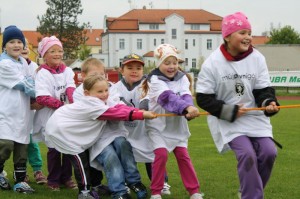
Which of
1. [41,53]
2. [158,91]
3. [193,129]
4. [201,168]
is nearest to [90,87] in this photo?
[158,91]

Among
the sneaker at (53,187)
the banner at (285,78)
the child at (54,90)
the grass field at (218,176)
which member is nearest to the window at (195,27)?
the banner at (285,78)

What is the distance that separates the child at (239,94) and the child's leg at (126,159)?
3.85 feet

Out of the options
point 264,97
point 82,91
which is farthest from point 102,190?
point 264,97

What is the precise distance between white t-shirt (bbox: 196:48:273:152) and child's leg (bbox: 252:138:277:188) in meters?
0.08

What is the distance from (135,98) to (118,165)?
1.06 meters

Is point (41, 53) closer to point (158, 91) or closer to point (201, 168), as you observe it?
point (158, 91)

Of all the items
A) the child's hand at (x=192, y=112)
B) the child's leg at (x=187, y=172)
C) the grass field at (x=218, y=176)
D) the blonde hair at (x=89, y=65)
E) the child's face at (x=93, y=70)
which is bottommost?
the grass field at (x=218, y=176)

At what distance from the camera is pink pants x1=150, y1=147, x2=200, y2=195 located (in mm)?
6391

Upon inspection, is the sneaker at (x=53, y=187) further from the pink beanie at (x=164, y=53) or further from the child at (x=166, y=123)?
the pink beanie at (x=164, y=53)

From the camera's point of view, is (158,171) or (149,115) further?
(158,171)

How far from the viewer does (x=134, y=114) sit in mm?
6117

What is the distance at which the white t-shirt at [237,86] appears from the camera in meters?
5.62

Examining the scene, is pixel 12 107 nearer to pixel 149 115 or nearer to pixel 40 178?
pixel 40 178

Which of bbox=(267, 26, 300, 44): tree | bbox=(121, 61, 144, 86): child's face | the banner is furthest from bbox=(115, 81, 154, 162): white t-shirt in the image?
bbox=(267, 26, 300, 44): tree
